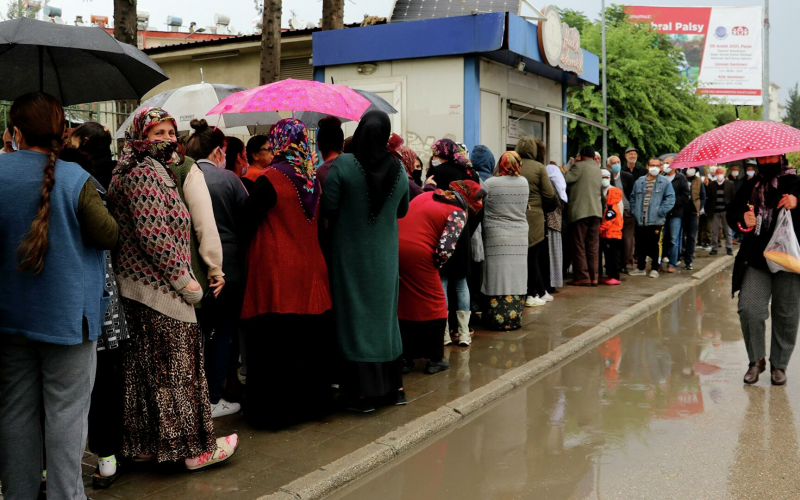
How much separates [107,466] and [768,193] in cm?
539

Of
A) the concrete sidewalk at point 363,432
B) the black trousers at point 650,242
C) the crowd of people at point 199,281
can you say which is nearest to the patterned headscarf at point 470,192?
the crowd of people at point 199,281

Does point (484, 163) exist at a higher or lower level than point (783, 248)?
higher

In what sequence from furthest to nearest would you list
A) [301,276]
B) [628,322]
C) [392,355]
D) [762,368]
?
[628,322] < [762,368] < [392,355] < [301,276]

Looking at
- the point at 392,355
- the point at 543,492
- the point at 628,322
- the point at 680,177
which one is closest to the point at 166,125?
the point at 392,355

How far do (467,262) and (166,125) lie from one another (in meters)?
3.80

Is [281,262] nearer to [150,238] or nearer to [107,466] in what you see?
[150,238]

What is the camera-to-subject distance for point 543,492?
434 cm

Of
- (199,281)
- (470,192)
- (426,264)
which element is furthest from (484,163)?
(199,281)

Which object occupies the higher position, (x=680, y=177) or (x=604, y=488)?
(x=680, y=177)

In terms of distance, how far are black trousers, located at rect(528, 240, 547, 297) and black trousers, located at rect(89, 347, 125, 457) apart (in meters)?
6.60

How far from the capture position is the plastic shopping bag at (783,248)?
245 inches

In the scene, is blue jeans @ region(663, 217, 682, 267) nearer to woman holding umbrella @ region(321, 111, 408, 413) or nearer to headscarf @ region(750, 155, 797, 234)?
headscarf @ region(750, 155, 797, 234)

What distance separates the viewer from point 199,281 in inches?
185

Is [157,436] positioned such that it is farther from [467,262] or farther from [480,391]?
[467,262]
